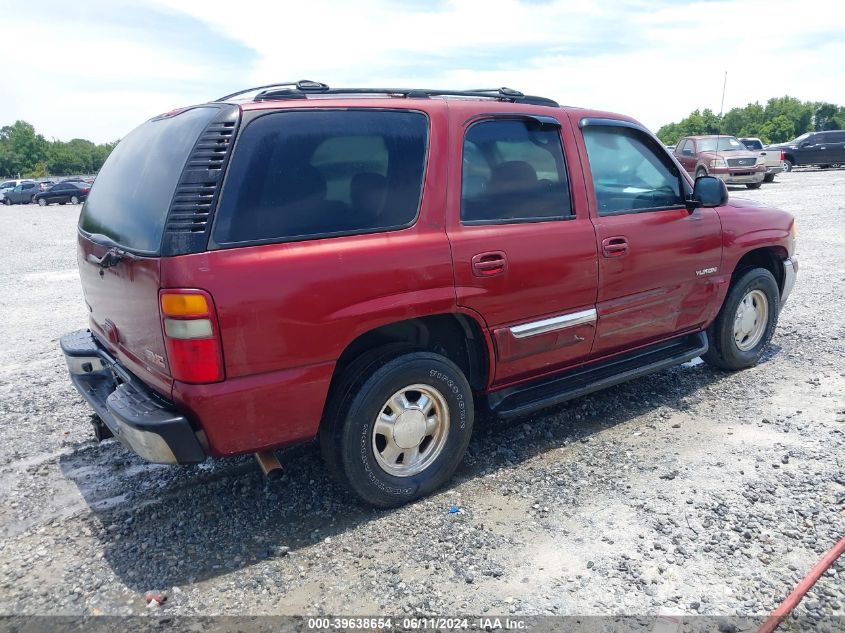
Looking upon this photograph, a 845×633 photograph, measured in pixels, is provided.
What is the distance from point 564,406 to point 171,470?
2604 millimetres

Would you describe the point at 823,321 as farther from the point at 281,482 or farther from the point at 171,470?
the point at 171,470

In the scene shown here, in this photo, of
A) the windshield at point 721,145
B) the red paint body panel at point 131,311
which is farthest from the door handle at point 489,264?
the windshield at point 721,145

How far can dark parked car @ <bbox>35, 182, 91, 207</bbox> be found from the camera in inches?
1454

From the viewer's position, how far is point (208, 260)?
8.86 feet

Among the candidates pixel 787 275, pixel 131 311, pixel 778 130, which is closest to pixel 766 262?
pixel 787 275

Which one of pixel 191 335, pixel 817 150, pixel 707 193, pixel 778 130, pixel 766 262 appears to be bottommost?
pixel 766 262

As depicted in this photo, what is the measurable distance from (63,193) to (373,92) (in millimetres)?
39552

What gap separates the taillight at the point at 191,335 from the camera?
106 inches

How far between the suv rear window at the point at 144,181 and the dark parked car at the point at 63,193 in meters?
37.8

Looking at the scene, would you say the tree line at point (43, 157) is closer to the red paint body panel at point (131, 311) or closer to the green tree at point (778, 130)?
the green tree at point (778, 130)

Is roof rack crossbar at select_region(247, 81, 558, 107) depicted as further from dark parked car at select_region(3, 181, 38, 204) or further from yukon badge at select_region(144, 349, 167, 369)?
dark parked car at select_region(3, 181, 38, 204)

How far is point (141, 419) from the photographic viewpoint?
110 inches

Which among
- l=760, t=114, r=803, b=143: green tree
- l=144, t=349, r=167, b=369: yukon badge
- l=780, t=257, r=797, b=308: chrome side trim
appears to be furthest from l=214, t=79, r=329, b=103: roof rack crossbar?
l=760, t=114, r=803, b=143: green tree

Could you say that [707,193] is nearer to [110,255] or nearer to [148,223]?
[148,223]
